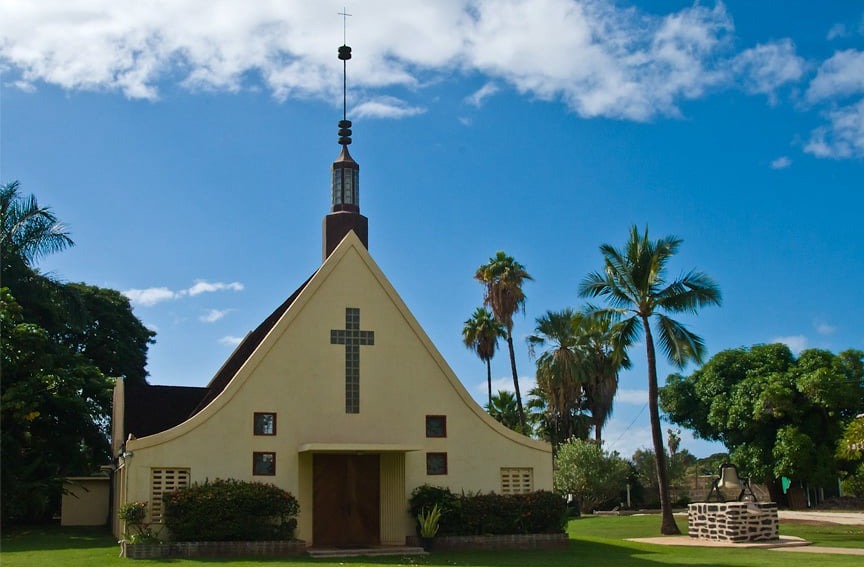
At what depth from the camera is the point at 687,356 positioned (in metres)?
32.1

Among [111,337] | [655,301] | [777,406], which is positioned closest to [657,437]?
[655,301]

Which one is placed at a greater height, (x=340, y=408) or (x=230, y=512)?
(x=340, y=408)

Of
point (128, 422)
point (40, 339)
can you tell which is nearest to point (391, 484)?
point (128, 422)

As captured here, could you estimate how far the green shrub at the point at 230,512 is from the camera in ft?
75.2

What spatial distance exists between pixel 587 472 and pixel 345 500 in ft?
84.2

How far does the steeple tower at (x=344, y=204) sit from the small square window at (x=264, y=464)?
776cm

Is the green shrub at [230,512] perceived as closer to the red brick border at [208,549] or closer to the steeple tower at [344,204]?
the red brick border at [208,549]

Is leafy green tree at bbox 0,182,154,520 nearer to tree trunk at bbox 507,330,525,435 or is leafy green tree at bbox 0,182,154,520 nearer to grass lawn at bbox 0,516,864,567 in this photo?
grass lawn at bbox 0,516,864,567

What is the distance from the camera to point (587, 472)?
48781 millimetres

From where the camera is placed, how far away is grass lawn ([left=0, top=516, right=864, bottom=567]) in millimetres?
20817

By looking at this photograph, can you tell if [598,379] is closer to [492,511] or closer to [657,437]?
[657,437]

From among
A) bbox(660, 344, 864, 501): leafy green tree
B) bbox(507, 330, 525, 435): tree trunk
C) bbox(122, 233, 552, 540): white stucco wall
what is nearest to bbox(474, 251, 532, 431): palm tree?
bbox(507, 330, 525, 435): tree trunk

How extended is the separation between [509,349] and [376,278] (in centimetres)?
2475

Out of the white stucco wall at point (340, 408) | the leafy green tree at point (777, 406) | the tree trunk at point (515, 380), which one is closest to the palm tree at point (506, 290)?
the tree trunk at point (515, 380)
